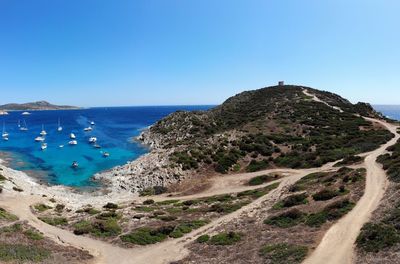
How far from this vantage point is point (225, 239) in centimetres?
2931

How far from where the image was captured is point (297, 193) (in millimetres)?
38875

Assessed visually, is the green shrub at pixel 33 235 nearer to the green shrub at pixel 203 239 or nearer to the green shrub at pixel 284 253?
the green shrub at pixel 203 239

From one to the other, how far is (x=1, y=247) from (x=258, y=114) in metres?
89.6

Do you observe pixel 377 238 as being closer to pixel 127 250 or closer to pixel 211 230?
pixel 211 230

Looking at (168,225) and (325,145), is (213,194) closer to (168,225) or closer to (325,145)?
(168,225)

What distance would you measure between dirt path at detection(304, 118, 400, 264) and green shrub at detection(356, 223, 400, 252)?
2.18ft

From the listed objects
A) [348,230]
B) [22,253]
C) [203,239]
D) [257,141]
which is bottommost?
[203,239]

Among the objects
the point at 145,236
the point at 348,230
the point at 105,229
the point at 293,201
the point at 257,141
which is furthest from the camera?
the point at 257,141

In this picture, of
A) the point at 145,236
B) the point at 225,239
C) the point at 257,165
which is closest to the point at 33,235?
the point at 145,236

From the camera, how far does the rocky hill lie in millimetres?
62250

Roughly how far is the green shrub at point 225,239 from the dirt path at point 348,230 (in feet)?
24.2

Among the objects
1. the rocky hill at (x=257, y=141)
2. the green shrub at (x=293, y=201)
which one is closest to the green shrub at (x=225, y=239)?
the green shrub at (x=293, y=201)

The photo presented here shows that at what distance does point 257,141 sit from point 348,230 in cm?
4963

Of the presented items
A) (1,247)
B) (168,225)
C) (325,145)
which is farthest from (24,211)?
(325,145)
